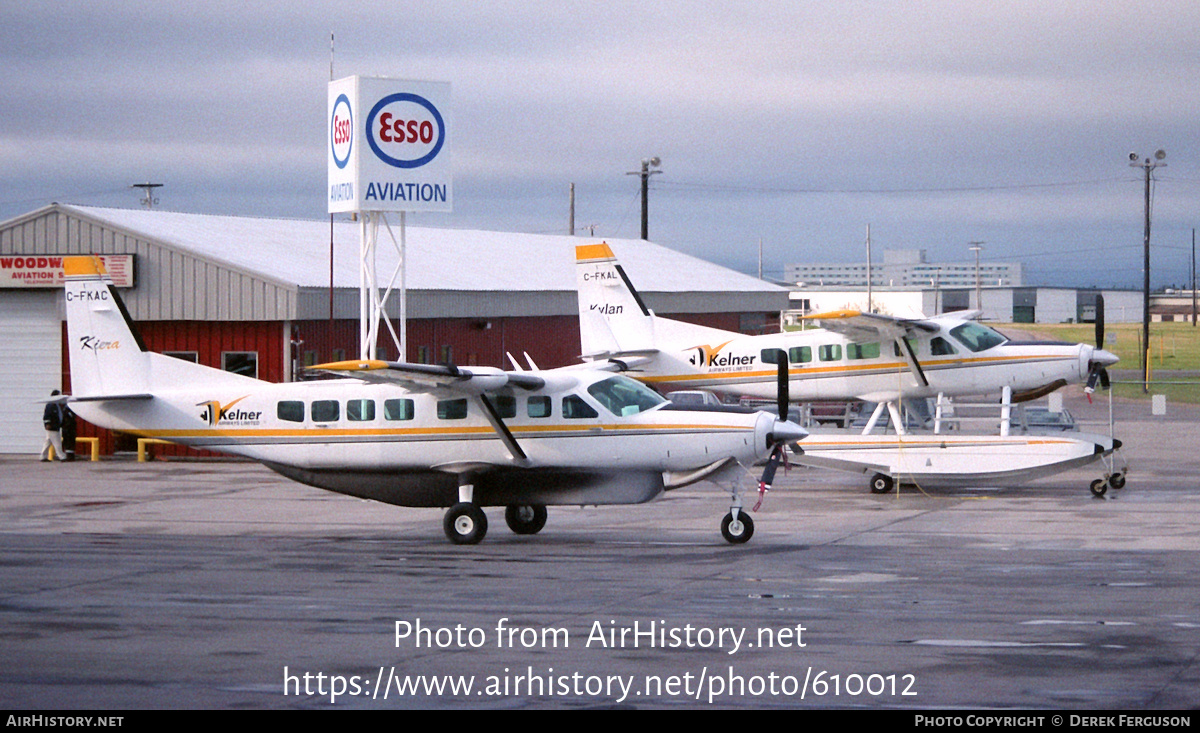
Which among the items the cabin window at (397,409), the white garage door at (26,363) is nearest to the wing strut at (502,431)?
the cabin window at (397,409)

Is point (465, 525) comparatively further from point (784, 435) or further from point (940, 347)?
point (940, 347)

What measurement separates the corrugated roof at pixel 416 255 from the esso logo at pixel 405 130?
6.07m

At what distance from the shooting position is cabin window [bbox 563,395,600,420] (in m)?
18.6

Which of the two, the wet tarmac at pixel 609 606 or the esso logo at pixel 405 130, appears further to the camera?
the esso logo at pixel 405 130

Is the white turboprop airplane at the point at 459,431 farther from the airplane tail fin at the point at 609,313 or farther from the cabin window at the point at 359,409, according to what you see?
the airplane tail fin at the point at 609,313

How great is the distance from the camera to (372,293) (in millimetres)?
25875

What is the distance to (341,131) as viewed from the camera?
25750 millimetres

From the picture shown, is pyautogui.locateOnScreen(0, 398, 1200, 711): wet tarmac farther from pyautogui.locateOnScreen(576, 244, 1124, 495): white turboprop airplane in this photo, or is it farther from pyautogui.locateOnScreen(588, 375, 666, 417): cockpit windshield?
pyautogui.locateOnScreen(588, 375, 666, 417): cockpit windshield

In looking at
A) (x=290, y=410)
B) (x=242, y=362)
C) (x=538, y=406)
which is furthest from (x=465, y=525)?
(x=242, y=362)

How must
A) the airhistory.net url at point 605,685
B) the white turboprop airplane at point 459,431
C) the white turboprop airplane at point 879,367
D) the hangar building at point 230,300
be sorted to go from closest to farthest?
the airhistory.net url at point 605,685 < the white turboprop airplane at point 459,431 < the white turboprop airplane at point 879,367 < the hangar building at point 230,300

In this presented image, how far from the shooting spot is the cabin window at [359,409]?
63.1ft

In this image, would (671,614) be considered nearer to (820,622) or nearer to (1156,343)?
(820,622)

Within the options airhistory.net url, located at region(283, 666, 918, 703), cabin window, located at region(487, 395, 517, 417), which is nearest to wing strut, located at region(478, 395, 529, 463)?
cabin window, located at region(487, 395, 517, 417)

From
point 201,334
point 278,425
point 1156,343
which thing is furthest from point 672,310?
point 1156,343
